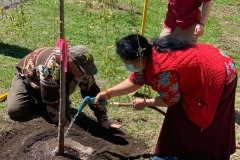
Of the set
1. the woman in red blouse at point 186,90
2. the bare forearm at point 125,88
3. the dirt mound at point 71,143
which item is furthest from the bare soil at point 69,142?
the bare forearm at point 125,88

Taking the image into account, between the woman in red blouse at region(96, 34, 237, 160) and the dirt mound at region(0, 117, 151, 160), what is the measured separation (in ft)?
1.79

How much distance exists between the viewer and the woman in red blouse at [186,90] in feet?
11.1

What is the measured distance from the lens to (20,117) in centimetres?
487

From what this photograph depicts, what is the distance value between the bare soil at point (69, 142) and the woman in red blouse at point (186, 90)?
56 cm

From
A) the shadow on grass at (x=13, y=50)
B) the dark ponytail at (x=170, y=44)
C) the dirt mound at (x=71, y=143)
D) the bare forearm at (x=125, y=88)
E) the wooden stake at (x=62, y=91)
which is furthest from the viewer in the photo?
the shadow on grass at (x=13, y=50)

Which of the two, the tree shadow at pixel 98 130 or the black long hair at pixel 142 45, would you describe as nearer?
the black long hair at pixel 142 45

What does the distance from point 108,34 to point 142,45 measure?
4379 millimetres

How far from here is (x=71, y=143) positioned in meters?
4.43

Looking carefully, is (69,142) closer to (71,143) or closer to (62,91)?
(71,143)

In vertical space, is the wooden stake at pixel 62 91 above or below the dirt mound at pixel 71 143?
above

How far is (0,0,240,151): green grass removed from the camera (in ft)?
16.5

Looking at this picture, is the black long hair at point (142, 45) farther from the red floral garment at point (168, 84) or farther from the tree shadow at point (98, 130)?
the tree shadow at point (98, 130)

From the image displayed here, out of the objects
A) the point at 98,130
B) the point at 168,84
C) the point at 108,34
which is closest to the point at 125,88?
the point at 168,84

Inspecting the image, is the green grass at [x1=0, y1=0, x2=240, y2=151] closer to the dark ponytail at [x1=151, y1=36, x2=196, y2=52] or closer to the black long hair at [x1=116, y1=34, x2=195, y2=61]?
the black long hair at [x1=116, y1=34, x2=195, y2=61]
